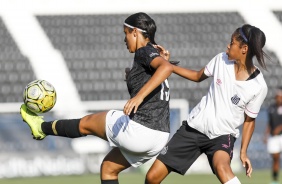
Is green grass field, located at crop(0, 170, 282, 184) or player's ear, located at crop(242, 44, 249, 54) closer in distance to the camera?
player's ear, located at crop(242, 44, 249, 54)

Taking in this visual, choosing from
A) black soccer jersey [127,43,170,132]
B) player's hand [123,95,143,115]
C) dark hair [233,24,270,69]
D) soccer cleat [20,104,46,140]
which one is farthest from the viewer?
dark hair [233,24,270,69]

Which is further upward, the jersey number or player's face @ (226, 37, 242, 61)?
player's face @ (226, 37, 242, 61)

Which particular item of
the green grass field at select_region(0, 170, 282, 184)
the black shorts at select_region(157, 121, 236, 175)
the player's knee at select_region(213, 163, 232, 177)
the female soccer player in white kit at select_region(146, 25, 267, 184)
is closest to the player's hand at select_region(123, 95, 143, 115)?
the female soccer player in white kit at select_region(146, 25, 267, 184)

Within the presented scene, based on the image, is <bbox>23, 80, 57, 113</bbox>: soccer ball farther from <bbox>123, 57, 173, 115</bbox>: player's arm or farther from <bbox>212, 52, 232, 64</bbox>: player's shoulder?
<bbox>212, 52, 232, 64</bbox>: player's shoulder

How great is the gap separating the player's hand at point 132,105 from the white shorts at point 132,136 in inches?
19.9

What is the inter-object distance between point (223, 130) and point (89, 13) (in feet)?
40.7

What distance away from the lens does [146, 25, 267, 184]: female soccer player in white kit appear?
22.9ft

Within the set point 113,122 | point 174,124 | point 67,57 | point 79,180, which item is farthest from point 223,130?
point 67,57

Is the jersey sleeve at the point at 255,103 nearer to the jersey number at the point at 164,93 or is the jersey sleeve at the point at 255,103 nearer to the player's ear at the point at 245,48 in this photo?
the player's ear at the point at 245,48

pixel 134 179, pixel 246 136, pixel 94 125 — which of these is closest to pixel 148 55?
pixel 94 125

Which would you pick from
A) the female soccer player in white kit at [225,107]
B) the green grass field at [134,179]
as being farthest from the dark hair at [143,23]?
the green grass field at [134,179]

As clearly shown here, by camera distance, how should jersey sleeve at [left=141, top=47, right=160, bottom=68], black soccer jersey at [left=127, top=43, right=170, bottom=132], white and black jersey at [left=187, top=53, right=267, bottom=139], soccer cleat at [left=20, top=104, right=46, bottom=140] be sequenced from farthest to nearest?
white and black jersey at [left=187, top=53, right=267, bottom=139]
soccer cleat at [left=20, top=104, right=46, bottom=140]
black soccer jersey at [left=127, top=43, right=170, bottom=132]
jersey sleeve at [left=141, top=47, right=160, bottom=68]

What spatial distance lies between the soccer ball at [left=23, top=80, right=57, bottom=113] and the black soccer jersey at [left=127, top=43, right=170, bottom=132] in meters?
0.93

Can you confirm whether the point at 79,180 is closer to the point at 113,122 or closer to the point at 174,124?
the point at 174,124
